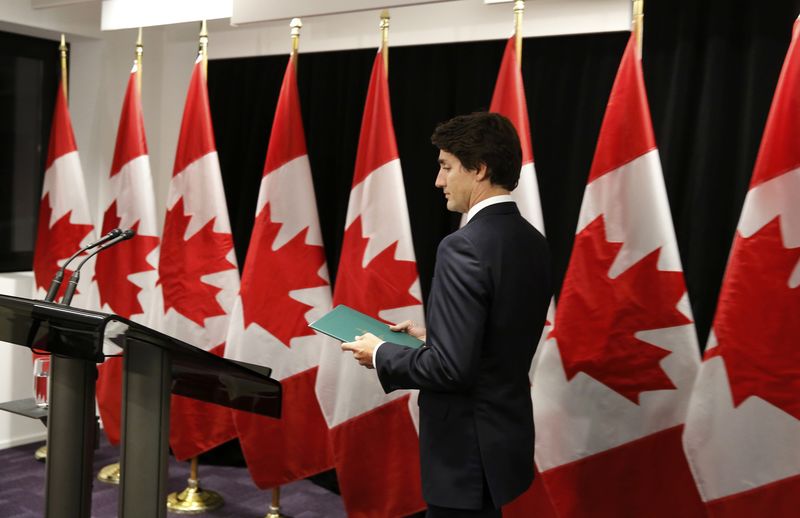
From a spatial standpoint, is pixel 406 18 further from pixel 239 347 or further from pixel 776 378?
pixel 776 378

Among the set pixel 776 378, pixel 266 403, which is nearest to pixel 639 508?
pixel 776 378

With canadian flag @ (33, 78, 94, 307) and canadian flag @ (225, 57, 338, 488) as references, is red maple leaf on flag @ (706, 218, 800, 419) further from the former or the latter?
canadian flag @ (33, 78, 94, 307)

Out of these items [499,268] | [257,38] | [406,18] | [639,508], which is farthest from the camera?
[257,38]

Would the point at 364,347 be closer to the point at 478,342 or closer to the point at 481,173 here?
the point at 478,342

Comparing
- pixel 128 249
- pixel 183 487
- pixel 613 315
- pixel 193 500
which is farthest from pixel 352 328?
pixel 183 487

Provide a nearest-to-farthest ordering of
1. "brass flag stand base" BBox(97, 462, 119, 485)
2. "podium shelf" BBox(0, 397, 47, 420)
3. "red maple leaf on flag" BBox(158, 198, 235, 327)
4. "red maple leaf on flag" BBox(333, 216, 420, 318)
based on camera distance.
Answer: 1. "podium shelf" BBox(0, 397, 47, 420)
2. "red maple leaf on flag" BBox(333, 216, 420, 318)
3. "red maple leaf on flag" BBox(158, 198, 235, 327)
4. "brass flag stand base" BBox(97, 462, 119, 485)

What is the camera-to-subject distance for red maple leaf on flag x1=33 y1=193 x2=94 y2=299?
11.9 feet

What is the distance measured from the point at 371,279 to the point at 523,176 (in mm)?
631

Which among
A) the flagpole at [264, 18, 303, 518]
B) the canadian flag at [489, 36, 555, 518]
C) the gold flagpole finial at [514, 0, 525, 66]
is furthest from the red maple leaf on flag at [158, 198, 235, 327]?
the gold flagpole finial at [514, 0, 525, 66]

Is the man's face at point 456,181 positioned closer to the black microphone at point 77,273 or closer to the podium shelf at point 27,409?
the black microphone at point 77,273

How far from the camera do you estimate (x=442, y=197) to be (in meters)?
3.30

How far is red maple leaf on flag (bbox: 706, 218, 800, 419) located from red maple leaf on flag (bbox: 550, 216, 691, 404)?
153mm

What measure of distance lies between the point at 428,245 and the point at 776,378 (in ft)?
5.21

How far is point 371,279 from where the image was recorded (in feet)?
9.02
